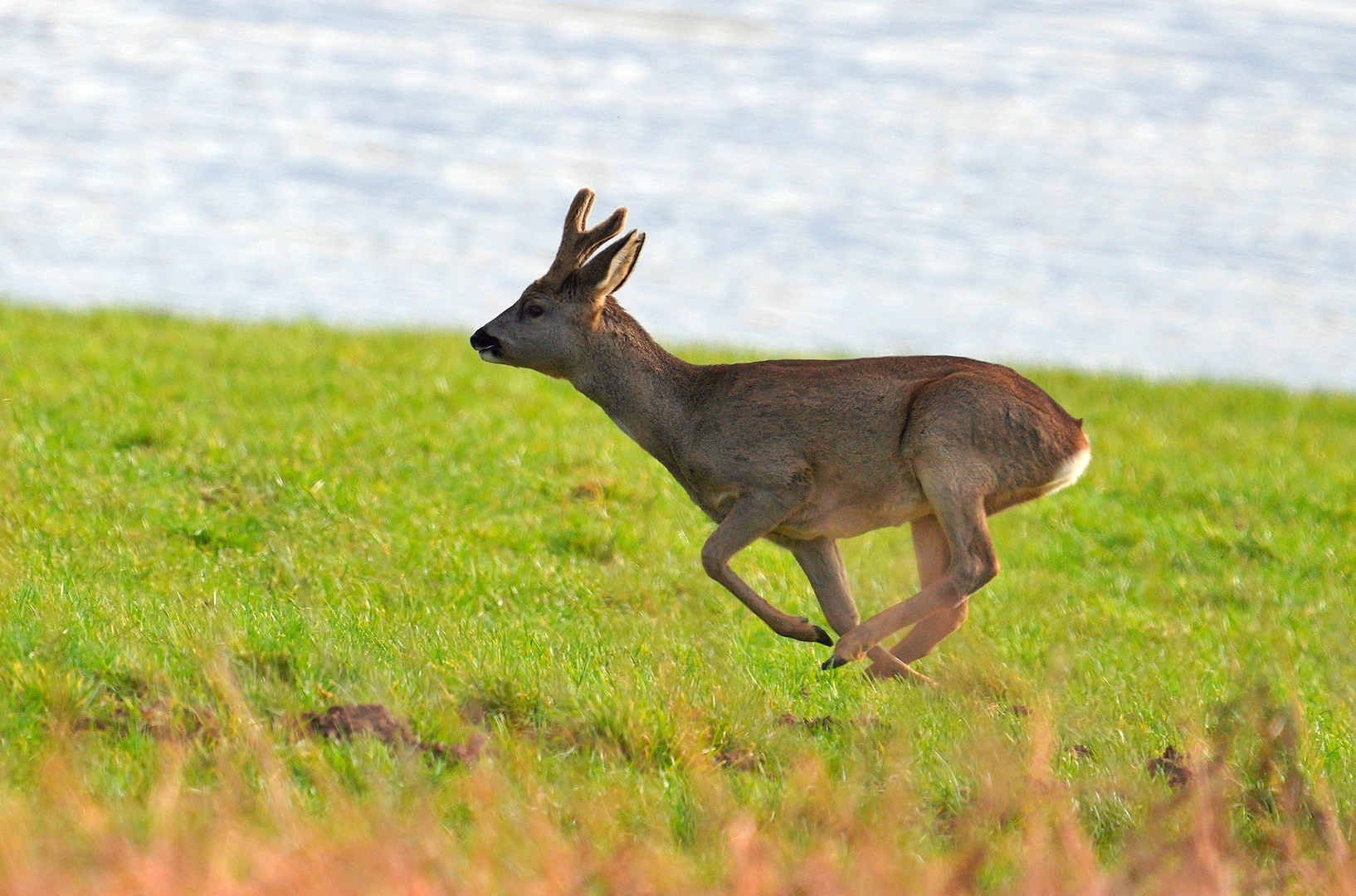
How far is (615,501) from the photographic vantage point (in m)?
10.8

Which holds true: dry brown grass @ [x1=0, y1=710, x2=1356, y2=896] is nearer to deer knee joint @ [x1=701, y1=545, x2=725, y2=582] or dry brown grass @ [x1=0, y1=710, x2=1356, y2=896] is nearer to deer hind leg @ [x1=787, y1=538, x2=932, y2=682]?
deer knee joint @ [x1=701, y1=545, x2=725, y2=582]

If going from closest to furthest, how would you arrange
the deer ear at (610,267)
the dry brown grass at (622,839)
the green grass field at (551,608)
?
the dry brown grass at (622,839)
the green grass field at (551,608)
the deer ear at (610,267)

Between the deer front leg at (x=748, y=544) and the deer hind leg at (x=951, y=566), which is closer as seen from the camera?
the deer hind leg at (x=951, y=566)

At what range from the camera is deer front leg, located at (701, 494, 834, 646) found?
7148mm

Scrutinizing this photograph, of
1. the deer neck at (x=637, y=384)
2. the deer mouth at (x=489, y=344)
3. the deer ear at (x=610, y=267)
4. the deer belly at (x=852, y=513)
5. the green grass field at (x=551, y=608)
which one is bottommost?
the green grass field at (x=551, y=608)

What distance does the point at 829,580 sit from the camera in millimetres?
7566

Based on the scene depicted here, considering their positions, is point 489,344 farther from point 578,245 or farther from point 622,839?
point 622,839

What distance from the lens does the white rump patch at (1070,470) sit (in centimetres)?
711

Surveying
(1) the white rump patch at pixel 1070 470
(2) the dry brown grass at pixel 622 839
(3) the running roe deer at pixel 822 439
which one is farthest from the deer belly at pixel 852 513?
(2) the dry brown grass at pixel 622 839

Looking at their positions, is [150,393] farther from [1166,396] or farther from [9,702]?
[1166,396]

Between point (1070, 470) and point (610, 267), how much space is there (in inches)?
82.7

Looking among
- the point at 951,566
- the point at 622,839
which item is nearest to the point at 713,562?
the point at 951,566

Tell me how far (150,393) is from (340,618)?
5.45 metres

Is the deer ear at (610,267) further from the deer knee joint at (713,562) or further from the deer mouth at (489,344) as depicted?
the deer knee joint at (713,562)
